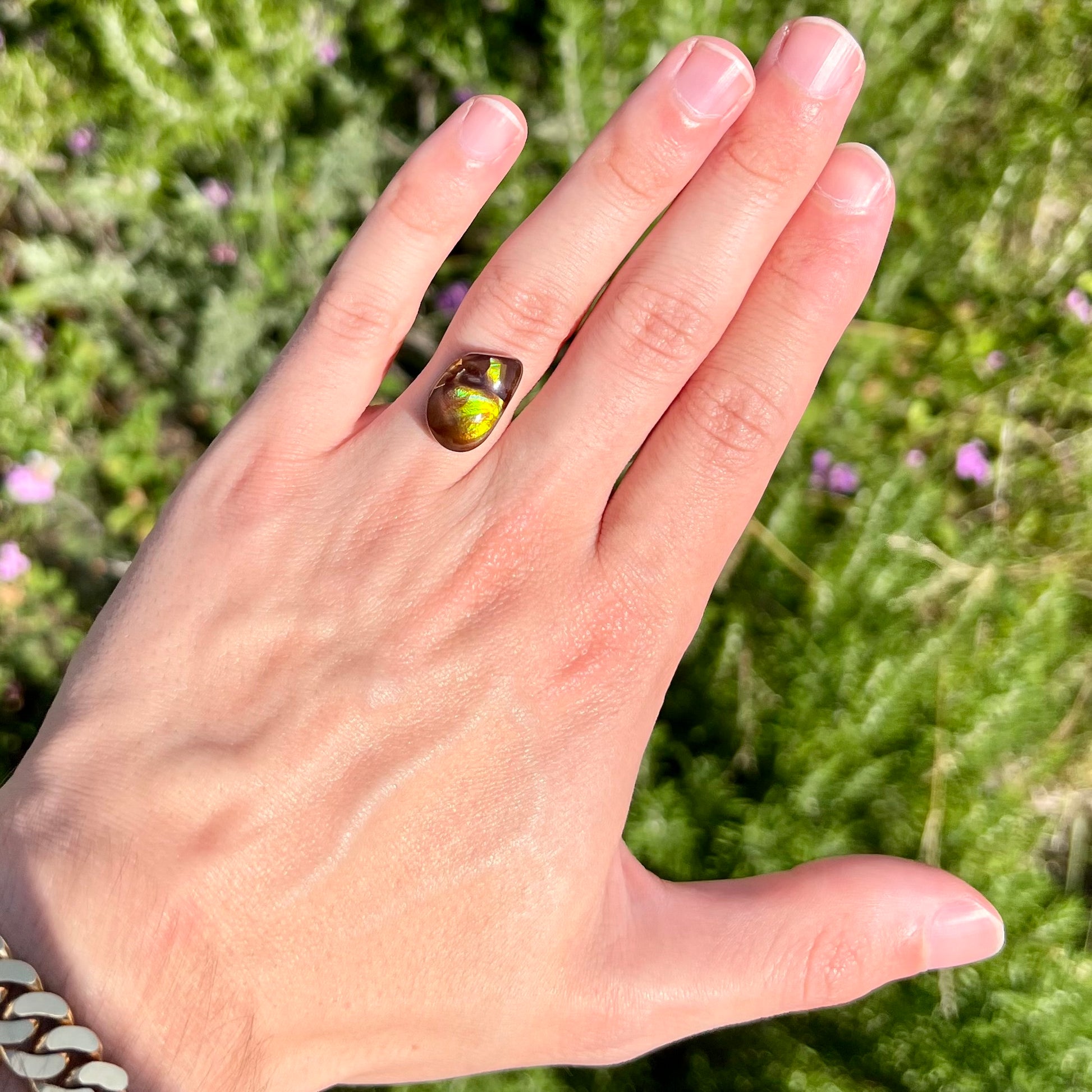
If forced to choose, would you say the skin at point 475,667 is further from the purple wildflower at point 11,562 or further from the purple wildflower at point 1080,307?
the purple wildflower at point 1080,307

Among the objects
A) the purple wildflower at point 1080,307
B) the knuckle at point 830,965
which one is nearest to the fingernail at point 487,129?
the knuckle at point 830,965

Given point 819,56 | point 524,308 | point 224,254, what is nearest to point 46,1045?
point 524,308

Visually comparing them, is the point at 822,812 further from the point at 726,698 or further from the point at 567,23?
the point at 567,23

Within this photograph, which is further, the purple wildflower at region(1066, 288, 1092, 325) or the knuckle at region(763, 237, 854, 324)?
the purple wildflower at region(1066, 288, 1092, 325)

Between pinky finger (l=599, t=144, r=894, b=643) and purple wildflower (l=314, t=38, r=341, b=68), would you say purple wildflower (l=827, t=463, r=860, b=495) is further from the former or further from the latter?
purple wildflower (l=314, t=38, r=341, b=68)

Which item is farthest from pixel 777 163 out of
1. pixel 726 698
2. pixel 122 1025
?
pixel 122 1025

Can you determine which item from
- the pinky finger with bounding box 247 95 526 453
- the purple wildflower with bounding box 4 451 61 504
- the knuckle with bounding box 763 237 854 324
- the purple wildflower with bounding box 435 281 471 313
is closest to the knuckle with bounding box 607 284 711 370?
the knuckle with bounding box 763 237 854 324
